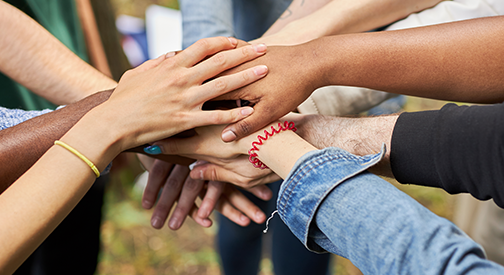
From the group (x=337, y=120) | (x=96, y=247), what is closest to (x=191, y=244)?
(x=96, y=247)

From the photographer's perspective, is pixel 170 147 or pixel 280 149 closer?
pixel 280 149

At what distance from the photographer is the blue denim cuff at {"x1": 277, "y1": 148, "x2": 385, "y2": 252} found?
0.57m

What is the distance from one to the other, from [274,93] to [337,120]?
0.75 ft

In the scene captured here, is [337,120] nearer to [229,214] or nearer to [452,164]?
[452,164]

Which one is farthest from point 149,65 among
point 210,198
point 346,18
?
point 346,18

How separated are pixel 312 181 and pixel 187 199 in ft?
2.17

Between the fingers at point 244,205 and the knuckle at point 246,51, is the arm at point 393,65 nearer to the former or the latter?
the knuckle at point 246,51

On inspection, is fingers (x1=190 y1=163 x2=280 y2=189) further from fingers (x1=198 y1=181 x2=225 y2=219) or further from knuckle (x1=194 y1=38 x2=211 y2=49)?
knuckle (x1=194 y1=38 x2=211 y2=49)

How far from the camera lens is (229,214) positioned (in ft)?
3.79

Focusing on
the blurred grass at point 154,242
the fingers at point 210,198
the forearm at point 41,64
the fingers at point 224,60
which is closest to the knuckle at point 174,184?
the fingers at point 210,198

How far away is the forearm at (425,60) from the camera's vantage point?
2.43 feet

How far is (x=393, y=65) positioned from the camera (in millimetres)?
778

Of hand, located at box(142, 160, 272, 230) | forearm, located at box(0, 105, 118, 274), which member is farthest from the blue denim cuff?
hand, located at box(142, 160, 272, 230)

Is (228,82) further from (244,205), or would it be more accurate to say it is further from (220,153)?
(244,205)
